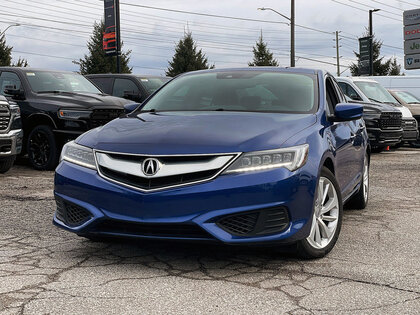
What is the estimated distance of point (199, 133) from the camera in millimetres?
4340

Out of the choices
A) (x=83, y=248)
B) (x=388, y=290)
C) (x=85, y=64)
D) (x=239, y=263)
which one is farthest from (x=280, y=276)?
(x=85, y=64)

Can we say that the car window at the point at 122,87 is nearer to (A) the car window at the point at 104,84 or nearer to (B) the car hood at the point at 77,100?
(A) the car window at the point at 104,84

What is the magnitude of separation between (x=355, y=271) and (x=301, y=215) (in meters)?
0.54

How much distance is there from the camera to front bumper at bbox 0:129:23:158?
9.13m

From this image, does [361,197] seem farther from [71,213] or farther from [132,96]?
[132,96]

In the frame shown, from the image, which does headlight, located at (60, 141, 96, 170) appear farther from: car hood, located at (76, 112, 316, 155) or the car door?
the car door

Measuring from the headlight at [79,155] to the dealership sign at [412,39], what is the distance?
30319 millimetres

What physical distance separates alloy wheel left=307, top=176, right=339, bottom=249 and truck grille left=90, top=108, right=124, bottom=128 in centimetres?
629

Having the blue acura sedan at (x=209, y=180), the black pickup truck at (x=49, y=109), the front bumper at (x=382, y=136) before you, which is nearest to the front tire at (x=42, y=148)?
the black pickup truck at (x=49, y=109)

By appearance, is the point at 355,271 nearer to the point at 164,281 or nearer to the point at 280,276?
the point at 280,276

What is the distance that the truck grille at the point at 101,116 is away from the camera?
34.3 feet

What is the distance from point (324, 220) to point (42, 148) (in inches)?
274

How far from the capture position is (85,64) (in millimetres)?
51844

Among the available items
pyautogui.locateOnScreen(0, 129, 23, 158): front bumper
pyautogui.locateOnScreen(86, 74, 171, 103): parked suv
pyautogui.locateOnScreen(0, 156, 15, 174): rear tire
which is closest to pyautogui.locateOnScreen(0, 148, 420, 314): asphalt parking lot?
pyautogui.locateOnScreen(0, 129, 23, 158): front bumper
